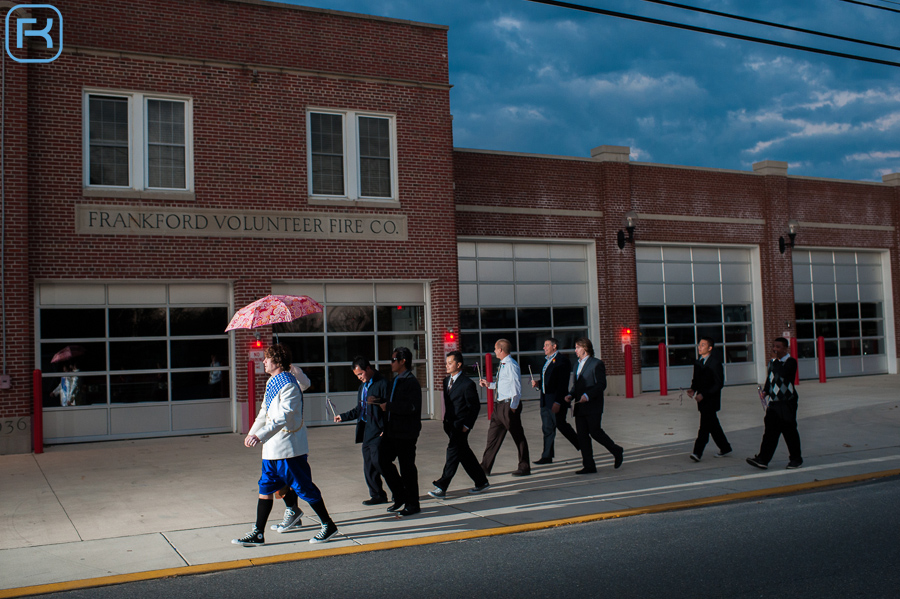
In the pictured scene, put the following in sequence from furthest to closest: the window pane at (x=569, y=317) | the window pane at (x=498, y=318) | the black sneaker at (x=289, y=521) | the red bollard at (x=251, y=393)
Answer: the window pane at (x=569, y=317) < the window pane at (x=498, y=318) < the red bollard at (x=251, y=393) < the black sneaker at (x=289, y=521)

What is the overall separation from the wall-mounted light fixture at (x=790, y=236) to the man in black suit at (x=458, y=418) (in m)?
17.8

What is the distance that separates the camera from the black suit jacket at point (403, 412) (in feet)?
27.0

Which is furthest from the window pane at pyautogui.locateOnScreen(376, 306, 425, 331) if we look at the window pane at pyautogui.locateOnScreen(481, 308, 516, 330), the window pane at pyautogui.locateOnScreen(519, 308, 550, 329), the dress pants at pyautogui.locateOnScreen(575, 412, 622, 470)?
the dress pants at pyautogui.locateOnScreen(575, 412, 622, 470)

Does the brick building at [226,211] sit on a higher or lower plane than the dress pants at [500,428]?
higher

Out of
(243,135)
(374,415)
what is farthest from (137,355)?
(374,415)

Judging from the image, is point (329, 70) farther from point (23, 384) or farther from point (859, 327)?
point (859, 327)

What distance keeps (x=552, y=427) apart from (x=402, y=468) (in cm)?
348

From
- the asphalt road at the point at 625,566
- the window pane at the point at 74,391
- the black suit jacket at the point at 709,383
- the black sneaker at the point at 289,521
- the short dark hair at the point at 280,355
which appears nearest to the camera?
the asphalt road at the point at 625,566

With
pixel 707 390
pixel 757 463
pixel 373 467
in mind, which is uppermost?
pixel 707 390

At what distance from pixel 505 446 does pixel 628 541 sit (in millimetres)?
5965

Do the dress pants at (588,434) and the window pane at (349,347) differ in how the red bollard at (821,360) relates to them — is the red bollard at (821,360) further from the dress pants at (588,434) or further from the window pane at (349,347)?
the dress pants at (588,434)

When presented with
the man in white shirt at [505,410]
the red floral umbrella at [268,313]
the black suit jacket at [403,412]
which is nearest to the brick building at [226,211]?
the red floral umbrella at [268,313]

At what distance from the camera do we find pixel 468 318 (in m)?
20.4

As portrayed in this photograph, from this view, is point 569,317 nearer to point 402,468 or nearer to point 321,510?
point 402,468
